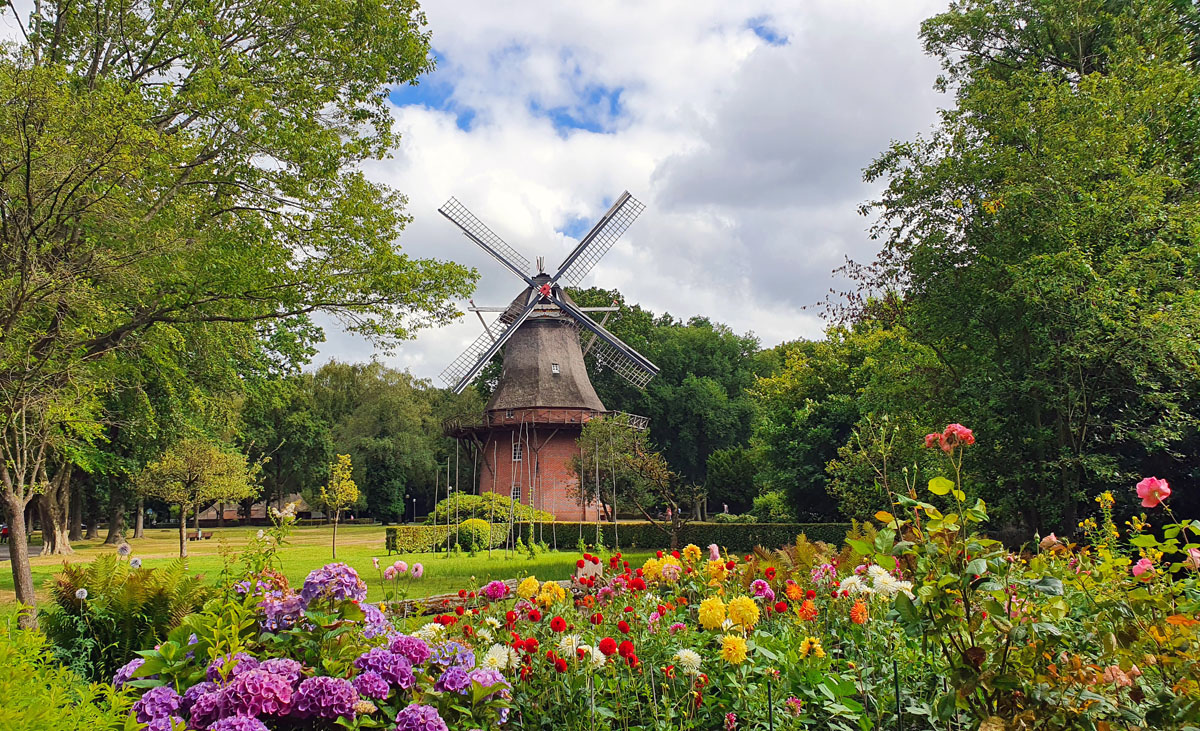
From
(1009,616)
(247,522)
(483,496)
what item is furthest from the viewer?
(247,522)

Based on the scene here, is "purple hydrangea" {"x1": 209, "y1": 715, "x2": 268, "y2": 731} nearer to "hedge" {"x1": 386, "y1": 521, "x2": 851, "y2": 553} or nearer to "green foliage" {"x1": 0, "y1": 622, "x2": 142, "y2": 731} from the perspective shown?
"green foliage" {"x1": 0, "y1": 622, "x2": 142, "y2": 731}

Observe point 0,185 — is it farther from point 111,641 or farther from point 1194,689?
point 1194,689

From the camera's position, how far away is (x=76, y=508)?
29.6 m

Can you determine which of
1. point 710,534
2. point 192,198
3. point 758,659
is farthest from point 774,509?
point 758,659

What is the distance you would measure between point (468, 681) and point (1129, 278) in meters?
11.0

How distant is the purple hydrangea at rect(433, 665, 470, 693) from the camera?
2.34 meters

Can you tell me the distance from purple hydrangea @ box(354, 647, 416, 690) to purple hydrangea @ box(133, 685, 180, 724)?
1.62 ft

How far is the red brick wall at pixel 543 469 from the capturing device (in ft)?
90.9

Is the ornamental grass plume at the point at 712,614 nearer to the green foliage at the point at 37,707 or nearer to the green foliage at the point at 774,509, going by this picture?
the green foliage at the point at 37,707

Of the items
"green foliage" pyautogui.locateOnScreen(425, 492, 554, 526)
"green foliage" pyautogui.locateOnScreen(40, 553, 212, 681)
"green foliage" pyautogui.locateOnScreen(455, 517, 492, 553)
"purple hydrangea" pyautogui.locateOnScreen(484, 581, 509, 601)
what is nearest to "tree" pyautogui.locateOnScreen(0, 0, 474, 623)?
"green foliage" pyautogui.locateOnScreen(40, 553, 212, 681)

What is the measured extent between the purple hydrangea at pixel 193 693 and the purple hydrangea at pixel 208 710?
0.21 ft

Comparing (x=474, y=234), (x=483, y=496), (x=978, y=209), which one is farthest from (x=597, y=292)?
(x=978, y=209)

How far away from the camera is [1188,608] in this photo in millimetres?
2488

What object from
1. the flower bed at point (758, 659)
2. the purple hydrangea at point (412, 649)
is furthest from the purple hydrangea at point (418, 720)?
the purple hydrangea at point (412, 649)
